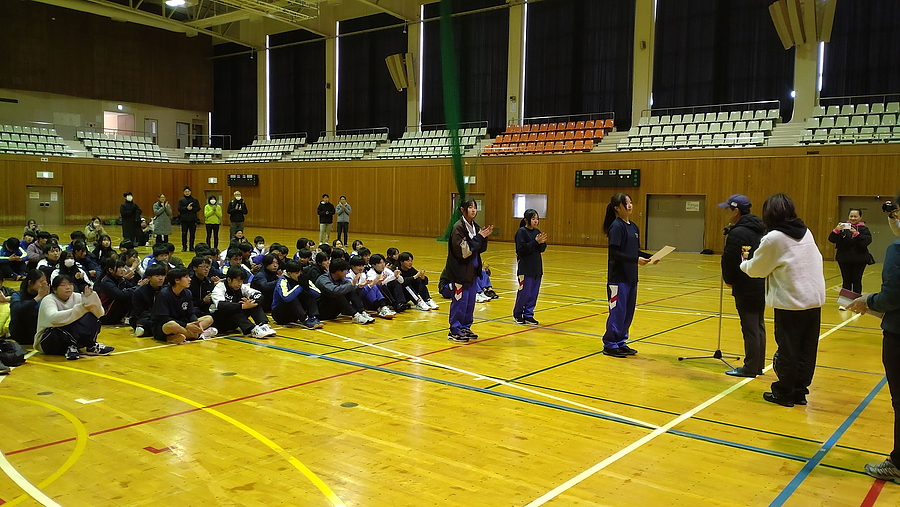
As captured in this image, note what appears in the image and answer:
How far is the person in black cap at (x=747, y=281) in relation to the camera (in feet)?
18.6

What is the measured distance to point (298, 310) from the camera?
8141mm

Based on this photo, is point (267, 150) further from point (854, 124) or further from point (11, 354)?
point (11, 354)

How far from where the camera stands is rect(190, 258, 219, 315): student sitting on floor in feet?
25.2

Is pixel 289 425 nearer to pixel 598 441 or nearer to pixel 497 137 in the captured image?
pixel 598 441

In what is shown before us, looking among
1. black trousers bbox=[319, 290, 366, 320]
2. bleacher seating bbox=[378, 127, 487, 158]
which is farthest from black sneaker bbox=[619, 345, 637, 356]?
bleacher seating bbox=[378, 127, 487, 158]

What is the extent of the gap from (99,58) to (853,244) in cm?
3007

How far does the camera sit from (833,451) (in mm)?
4078

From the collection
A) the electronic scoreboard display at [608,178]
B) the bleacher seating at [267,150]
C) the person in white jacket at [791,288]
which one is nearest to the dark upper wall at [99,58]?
the bleacher seating at [267,150]

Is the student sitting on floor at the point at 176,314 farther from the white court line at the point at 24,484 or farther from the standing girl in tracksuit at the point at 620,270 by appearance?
the standing girl in tracksuit at the point at 620,270

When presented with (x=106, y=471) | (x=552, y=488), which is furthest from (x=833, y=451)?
(x=106, y=471)

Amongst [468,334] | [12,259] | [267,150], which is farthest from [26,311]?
[267,150]

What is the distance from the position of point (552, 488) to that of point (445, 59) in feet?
18.3

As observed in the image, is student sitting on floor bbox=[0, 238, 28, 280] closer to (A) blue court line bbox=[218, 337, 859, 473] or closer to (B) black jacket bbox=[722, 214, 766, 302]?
(A) blue court line bbox=[218, 337, 859, 473]

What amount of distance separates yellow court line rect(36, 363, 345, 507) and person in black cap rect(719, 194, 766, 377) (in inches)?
149
